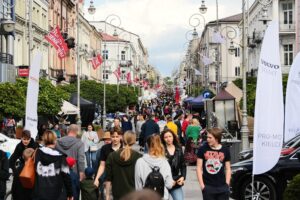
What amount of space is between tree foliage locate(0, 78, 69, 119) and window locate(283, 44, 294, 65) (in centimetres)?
3512

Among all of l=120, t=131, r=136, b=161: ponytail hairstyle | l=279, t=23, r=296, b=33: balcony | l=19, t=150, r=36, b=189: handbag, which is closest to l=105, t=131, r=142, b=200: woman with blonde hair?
l=120, t=131, r=136, b=161: ponytail hairstyle

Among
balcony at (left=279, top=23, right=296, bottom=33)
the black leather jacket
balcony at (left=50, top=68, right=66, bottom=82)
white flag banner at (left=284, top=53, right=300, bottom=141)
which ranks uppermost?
balcony at (left=279, top=23, right=296, bottom=33)

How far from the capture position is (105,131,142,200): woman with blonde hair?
31.8 feet

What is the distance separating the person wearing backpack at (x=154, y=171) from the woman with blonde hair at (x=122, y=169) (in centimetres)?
34

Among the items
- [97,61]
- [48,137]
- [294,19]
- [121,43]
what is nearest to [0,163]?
[48,137]

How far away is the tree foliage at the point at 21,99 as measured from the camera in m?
31.9

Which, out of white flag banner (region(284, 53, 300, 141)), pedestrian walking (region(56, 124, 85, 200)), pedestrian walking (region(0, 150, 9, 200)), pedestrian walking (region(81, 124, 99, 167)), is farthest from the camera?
pedestrian walking (region(81, 124, 99, 167))

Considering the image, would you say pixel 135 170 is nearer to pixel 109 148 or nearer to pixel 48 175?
pixel 48 175

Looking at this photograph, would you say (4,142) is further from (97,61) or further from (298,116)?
(97,61)

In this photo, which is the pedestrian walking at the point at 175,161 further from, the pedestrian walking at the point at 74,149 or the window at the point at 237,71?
the window at the point at 237,71

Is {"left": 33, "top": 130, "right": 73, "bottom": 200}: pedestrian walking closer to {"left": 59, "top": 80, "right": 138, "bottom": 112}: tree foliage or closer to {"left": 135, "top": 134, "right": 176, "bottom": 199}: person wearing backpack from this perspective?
{"left": 135, "top": 134, "right": 176, "bottom": 199}: person wearing backpack

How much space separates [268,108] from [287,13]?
57534 millimetres

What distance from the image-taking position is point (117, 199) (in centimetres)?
955

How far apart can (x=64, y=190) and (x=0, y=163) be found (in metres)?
1.38
